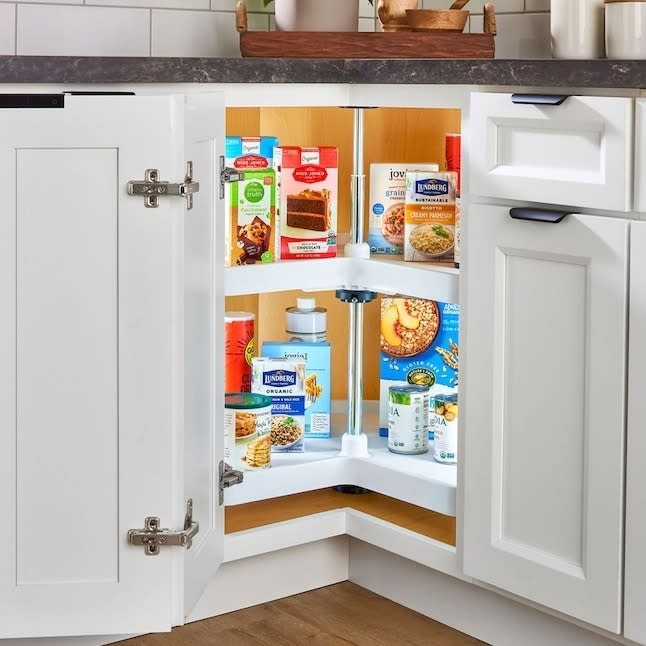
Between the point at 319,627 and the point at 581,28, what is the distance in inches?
44.6

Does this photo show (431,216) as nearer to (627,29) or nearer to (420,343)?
(420,343)

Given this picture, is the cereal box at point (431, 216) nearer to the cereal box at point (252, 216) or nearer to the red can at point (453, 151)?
the red can at point (453, 151)

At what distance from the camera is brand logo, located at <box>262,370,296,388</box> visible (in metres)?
2.32

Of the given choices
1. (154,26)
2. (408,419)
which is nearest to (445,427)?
(408,419)

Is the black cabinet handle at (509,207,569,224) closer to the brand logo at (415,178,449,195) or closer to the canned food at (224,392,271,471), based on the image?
the brand logo at (415,178,449,195)

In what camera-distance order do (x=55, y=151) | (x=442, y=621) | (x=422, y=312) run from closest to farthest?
(x=55, y=151) < (x=442, y=621) < (x=422, y=312)

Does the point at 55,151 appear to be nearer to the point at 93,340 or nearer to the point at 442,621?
the point at 93,340

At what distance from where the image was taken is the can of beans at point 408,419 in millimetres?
2307

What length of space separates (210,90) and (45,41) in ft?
1.81

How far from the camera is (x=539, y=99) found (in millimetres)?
1803

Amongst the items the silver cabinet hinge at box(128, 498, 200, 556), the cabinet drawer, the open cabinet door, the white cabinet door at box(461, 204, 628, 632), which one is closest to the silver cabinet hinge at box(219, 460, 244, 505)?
the open cabinet door

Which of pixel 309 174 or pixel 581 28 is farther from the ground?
pixel 581 28

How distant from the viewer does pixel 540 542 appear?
1901 mm

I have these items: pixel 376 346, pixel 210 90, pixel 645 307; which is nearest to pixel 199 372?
pixel 210 90
